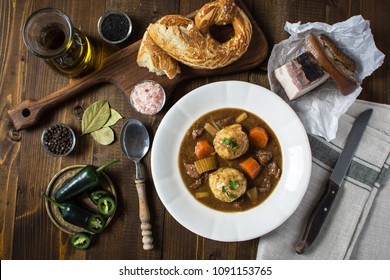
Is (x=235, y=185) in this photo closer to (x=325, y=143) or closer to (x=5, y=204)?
(x=325, y=143)

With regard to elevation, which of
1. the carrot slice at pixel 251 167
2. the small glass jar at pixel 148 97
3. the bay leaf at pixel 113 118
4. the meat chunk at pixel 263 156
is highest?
the small glass jar at pixel 148 97

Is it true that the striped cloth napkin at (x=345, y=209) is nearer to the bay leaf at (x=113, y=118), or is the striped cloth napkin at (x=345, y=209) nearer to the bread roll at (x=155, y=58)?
the bread roll at (x=155, y=58)

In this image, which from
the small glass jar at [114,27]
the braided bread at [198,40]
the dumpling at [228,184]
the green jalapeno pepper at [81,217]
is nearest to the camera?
the dumpling at [228,184]

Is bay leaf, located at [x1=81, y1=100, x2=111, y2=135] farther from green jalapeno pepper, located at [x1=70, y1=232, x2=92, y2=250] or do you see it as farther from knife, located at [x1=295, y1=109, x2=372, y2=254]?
knife, located at [x1=295, y1=109, x2=372, y2=254]

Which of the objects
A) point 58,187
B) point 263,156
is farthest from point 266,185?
point 58,187

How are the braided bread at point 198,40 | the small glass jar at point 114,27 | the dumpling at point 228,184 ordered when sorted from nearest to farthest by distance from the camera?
the dumpling at point 228,184 < the braided bread at point 198,40 < the small glass jar at point 114,27

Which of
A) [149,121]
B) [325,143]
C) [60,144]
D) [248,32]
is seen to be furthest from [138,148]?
[325,143]

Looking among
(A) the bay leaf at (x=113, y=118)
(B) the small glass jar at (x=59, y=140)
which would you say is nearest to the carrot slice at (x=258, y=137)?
(A) the bay leaf at (x=113, y=118)
